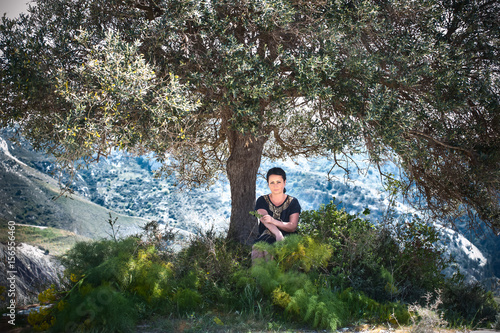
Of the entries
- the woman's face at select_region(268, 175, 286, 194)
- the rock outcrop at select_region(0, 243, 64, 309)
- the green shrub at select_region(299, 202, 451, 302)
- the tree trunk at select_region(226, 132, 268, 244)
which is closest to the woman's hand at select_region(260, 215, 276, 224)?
the woman's face at select_region(268, 175, 286, 194)

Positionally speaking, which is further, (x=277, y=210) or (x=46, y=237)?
(x=46, y=237)

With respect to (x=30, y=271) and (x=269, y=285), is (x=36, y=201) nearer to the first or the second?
(x=30, y=271)

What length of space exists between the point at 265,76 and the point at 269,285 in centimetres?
410

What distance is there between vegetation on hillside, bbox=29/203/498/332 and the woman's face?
4.32ft

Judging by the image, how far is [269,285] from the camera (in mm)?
6336

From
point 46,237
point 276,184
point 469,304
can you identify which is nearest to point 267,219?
point 276,184

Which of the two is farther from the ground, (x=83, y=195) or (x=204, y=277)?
(x=83, y=195)

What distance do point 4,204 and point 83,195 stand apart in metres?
3.62

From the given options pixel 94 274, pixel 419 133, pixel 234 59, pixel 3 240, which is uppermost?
pixel 234 59

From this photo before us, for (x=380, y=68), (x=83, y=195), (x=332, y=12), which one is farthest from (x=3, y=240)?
(x=380, y=68)

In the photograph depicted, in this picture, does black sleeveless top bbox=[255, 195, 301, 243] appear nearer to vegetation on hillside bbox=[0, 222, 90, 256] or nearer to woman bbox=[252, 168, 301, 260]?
woman bbox=[252, 168, 301, 260]

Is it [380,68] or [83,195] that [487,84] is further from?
[83,195]

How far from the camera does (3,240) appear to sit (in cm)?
814

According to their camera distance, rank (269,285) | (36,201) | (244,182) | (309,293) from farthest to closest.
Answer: (36,201), (244,182), (269,285), (309,293)
